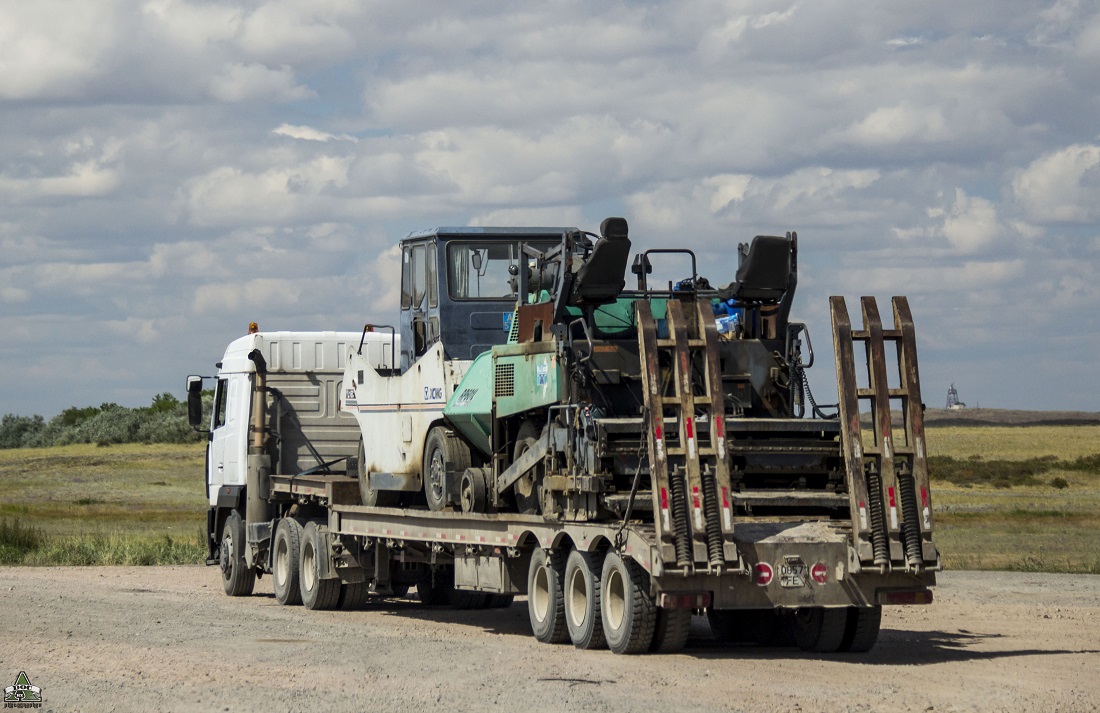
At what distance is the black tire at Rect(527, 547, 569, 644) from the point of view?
15.0 metres

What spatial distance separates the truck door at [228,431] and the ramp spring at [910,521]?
11419 mm

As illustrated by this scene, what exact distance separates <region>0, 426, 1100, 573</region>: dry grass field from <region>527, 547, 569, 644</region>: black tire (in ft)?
40.6

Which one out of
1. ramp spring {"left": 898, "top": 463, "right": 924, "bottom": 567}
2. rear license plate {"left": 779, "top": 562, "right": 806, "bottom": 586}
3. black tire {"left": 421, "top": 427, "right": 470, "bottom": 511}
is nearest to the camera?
rear license plate {"left": 779, "top": 562, "right": 806, "bottom": 586}

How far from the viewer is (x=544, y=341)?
14.8 meters

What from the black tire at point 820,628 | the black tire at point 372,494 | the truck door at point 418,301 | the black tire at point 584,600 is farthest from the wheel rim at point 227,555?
the black tire at point 820,628

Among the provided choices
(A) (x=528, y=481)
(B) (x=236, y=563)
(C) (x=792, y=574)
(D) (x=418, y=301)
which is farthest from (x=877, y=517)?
(B) (x=236, y=563)

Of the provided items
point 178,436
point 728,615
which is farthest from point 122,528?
point 178,436

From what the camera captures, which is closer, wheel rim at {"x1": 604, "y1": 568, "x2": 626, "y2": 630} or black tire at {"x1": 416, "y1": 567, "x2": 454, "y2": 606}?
wheel rim at {"x1": 604, "y1": 568, "x2": 626, "y2": 630}

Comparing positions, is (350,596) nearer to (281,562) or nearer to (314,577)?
(314,577)

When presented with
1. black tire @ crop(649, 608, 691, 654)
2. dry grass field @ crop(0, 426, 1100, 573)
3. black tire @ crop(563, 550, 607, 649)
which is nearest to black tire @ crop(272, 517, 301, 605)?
black tire @ crop(563, 550, 607, 649)

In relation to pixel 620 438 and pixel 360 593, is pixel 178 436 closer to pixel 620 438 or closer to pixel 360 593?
pixel 360 593

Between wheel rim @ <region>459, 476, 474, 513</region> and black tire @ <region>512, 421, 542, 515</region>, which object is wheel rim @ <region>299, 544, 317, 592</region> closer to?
wheel rim @ <region>459, 476, 474, 513</region>

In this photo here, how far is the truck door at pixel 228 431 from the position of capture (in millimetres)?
22812

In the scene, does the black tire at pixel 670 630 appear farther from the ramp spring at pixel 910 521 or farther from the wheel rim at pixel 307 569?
the wheel rim at pixel 307 569
